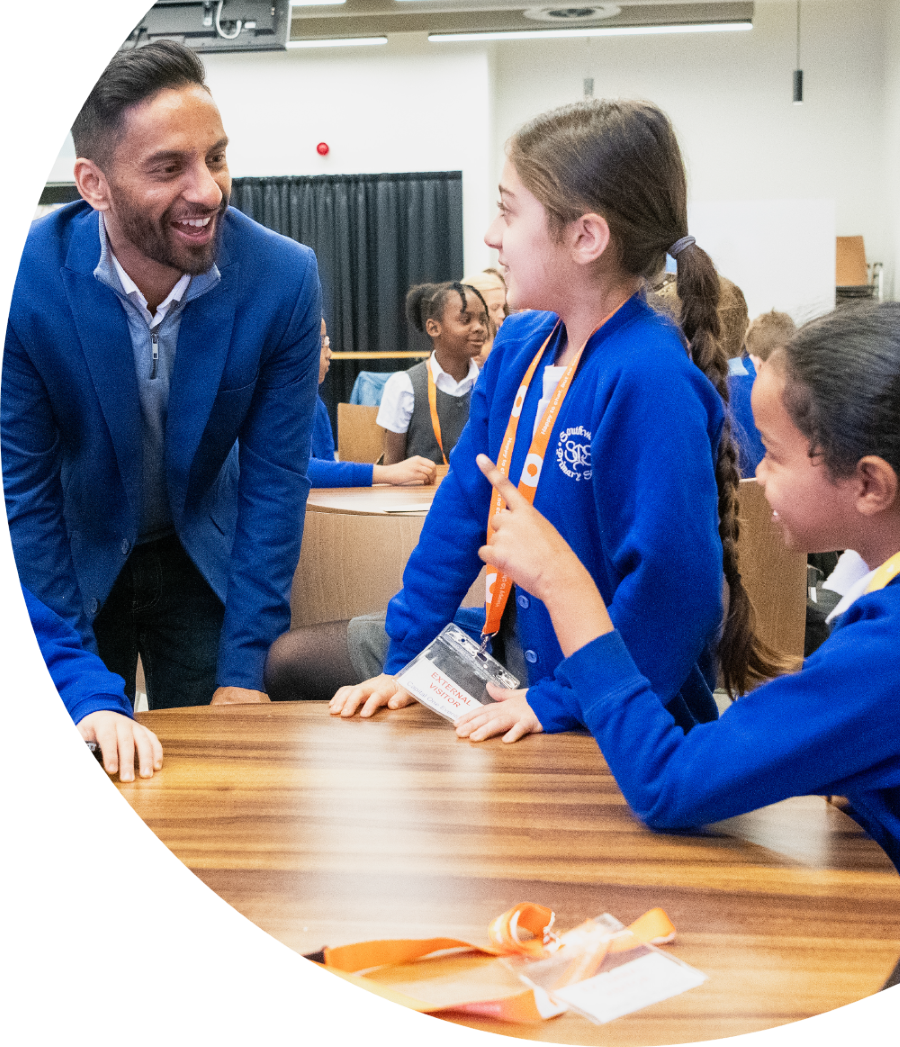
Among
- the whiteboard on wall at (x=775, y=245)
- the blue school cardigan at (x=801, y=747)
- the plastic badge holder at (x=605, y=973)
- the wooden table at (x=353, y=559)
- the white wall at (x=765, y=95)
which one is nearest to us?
the plastic badge holder at (x=605, y=973)

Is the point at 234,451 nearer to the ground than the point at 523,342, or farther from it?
nearer to the ground

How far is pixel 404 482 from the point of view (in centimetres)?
325

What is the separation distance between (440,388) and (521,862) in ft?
11.7

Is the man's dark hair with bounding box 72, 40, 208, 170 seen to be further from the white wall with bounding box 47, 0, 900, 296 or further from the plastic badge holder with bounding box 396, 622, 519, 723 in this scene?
the white wall with bounding box 47, 0, 900, 296

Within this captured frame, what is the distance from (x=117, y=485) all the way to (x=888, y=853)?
128 cm

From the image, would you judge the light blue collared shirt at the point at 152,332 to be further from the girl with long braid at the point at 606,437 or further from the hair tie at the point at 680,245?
the hair tie at the point at 680,245

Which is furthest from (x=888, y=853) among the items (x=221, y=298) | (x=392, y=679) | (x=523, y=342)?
(x=221, y=298)

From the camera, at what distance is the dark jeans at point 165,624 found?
6.19 ft

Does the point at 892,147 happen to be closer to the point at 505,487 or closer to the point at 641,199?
the point at 641,199

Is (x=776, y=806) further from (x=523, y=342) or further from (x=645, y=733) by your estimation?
(x=523, y=342)

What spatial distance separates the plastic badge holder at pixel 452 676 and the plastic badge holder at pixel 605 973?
49 cm

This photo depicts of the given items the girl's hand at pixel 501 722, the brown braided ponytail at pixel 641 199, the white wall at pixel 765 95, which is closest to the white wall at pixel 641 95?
the white wall at pixel 765 95

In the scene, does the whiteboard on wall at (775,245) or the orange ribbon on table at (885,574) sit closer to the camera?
the orange ribbon on table at (885,574)

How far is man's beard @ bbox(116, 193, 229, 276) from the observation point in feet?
4.99
